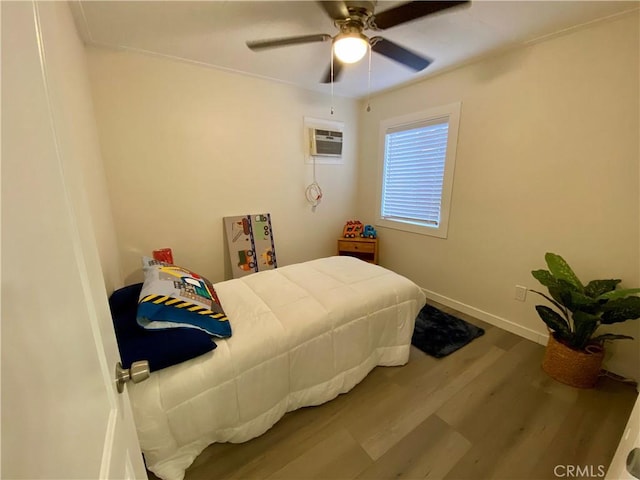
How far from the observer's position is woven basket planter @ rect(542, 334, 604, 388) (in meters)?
1.74

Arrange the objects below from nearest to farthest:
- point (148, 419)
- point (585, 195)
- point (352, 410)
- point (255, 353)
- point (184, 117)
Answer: point (148, 419), point (255, 353), point (352, 410), point (585, 195), point (184, 117)

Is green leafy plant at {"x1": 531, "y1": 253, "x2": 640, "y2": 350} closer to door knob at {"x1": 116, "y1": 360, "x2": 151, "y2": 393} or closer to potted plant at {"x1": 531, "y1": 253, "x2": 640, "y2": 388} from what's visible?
potted plant at {"x1": 531, "y1": 253, "x2": 640, "y2": 388}

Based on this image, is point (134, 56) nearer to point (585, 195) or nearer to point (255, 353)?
point (255, 353)

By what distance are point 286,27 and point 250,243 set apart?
1.92 metres

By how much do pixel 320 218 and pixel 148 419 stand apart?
265 centimetres

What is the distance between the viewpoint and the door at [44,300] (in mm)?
317

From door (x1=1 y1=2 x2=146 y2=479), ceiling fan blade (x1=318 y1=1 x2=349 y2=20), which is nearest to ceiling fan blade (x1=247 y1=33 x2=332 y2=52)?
ceiling fan blade (x1=318 y1=1 x2=349 y2=20)

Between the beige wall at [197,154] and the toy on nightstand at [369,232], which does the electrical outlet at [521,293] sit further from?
the beige wall at [197,154]

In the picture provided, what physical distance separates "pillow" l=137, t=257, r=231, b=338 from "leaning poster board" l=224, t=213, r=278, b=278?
1.27 metres

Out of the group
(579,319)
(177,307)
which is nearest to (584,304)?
(579,319)

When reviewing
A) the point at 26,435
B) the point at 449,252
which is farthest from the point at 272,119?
the point at 26,435

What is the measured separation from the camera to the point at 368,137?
11.4 ft

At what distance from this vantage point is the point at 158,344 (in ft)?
3.95

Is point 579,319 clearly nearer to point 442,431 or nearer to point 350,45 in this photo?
point 442,431
